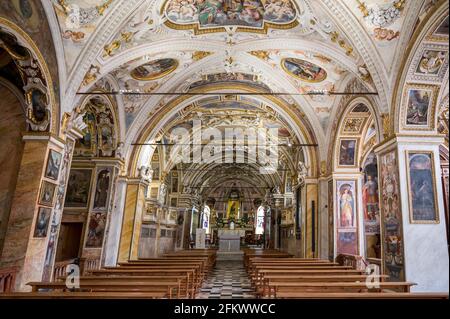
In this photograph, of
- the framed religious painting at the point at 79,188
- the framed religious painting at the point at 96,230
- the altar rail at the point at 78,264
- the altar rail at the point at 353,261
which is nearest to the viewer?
the altar rail at the point at 78,264

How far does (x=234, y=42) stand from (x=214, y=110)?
6890 millimetres

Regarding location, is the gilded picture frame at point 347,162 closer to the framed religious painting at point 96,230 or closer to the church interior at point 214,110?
the church interior at point 214,110

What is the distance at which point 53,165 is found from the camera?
8797 mm

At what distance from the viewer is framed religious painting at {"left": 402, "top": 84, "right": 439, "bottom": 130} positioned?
8.41 m

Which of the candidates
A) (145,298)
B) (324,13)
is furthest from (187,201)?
(145,298)

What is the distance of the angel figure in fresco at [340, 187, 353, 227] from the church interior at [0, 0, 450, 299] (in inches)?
3.3

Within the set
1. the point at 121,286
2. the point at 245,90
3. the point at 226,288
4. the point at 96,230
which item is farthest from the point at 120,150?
the point at 121,286

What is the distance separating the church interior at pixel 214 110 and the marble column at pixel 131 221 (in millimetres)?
69

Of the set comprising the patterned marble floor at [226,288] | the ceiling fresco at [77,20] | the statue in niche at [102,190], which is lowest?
the patterned marble floor at [226,288]

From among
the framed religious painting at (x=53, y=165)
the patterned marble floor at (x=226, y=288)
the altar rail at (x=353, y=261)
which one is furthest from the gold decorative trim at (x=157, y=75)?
the altar rail at (x=353, y=261)

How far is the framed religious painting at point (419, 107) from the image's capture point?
8.41 metres

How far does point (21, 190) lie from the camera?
26.9 feet

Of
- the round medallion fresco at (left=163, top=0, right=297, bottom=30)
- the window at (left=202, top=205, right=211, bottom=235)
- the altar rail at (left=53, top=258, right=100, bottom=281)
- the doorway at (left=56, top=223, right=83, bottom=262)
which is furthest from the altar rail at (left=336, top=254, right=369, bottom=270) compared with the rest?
the window at (left=202, top=205, right=211, bottom=235)

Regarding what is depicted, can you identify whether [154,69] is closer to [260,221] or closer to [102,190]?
[102,190]
